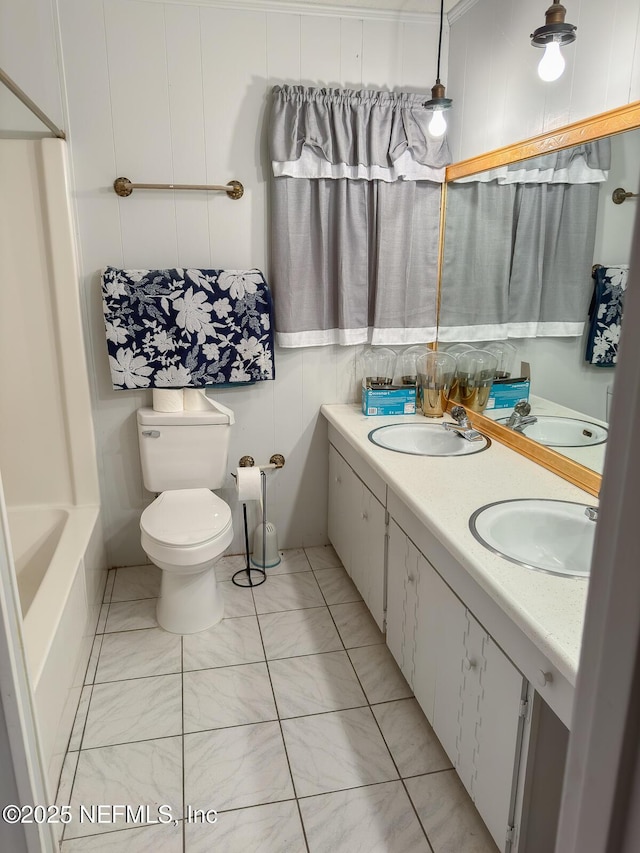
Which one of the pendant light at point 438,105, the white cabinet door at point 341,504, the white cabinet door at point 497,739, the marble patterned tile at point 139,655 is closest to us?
the white cabinet door at point 497,739

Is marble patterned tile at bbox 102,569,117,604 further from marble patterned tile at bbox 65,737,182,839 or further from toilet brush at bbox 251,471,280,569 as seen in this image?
marble patterned tile at bbox 65,737,182,839

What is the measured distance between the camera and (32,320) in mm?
2594

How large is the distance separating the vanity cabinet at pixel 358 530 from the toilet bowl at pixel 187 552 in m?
0.56

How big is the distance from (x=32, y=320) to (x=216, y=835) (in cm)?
204

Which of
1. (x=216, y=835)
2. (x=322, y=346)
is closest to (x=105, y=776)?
(x=216, y=835)

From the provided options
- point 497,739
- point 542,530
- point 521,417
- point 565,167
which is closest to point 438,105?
point 565,167

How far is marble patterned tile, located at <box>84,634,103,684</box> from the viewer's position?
2.31 meters

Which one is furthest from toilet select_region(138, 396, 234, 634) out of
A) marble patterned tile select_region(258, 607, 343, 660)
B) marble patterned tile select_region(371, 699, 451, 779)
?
marble patterned tile select_region(371, 699, 451, 779)

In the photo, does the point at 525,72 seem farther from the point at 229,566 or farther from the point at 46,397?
the point at 229,566

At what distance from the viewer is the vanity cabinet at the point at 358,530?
7.89 ft

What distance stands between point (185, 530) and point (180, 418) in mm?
554

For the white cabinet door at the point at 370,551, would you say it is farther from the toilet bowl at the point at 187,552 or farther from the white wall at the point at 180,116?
the white wall at the point at 180,116

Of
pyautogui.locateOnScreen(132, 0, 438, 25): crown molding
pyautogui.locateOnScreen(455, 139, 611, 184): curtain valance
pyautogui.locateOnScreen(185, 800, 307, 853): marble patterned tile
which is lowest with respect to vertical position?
pyautogui.locateOnScreen(185, 800, 307, 853): marble patterned tile

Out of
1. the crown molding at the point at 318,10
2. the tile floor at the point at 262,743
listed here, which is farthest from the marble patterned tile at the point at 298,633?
the crown molding at the point at 318,10
